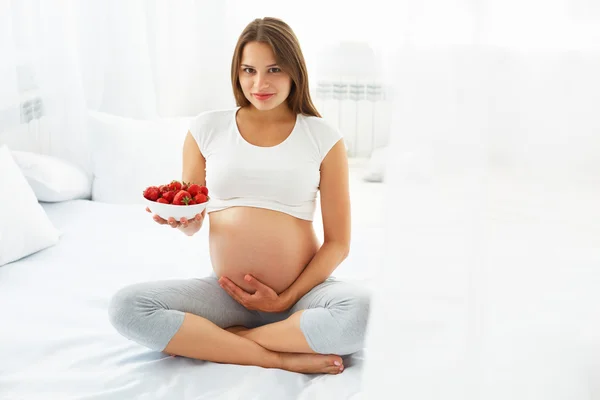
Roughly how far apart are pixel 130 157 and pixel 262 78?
1.09 meters

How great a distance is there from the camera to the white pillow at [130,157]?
2.33 metres

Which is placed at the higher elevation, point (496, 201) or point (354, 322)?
point (496, 201)

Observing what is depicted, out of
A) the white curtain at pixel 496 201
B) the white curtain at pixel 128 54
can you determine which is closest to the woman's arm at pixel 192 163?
the white curtain at pixel 496 201

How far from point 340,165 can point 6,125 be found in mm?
1373

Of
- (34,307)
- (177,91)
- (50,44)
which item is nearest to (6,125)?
(50,44)

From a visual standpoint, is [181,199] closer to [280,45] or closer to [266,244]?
[266,244]

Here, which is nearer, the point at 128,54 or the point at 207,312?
the point at 207,312

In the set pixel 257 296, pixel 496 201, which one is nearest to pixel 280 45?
pixel 257 296

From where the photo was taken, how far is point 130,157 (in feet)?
7.65

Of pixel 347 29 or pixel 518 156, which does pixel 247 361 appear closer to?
pixel 518 156

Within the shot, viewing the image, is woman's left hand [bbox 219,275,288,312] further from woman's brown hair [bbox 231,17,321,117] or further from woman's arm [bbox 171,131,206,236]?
woman's brown hair [bbox 231,17,321,117]

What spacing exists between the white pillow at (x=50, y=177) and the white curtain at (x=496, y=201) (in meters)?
1.70

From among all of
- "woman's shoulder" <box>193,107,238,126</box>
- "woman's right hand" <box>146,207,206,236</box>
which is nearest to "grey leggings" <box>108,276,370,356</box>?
"woman's right hand" <box>146,207,206,236</box>

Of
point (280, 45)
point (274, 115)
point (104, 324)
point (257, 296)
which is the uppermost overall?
point (280, 45)
